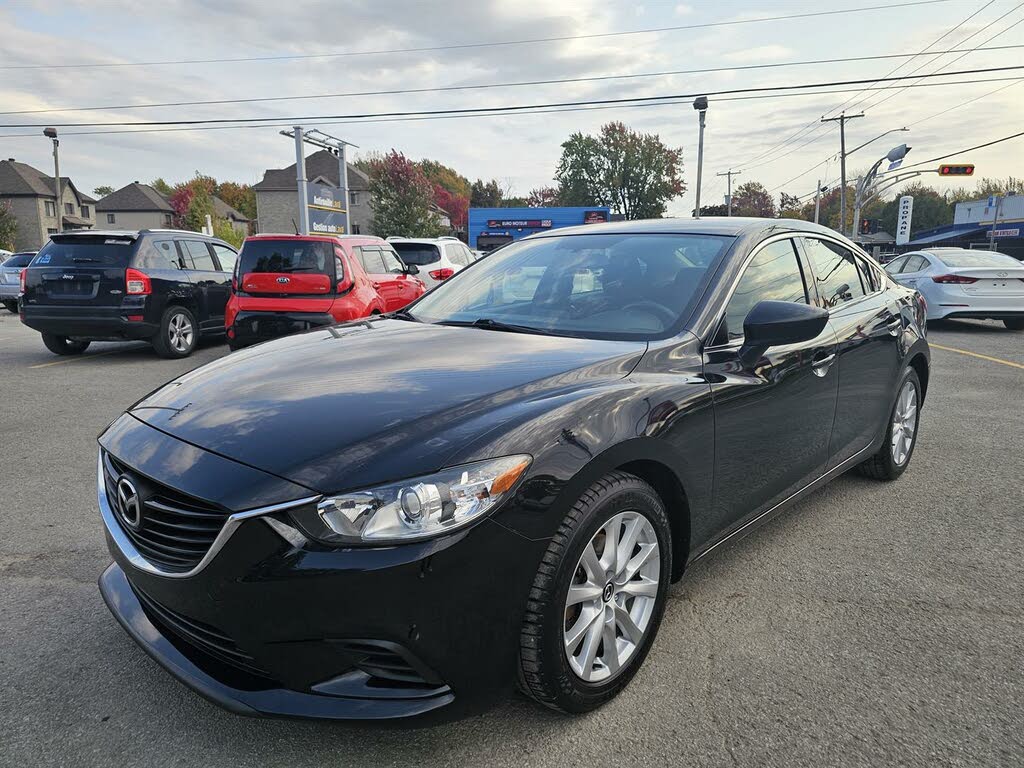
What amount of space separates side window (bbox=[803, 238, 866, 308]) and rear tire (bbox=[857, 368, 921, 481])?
0.76m

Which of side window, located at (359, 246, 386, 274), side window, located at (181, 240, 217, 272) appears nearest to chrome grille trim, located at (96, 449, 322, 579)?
side window, located at (359, 246, 386, 274)

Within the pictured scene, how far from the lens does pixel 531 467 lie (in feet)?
6.40

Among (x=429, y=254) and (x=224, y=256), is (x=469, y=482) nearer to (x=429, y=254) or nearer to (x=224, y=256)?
(x=224, y=256)

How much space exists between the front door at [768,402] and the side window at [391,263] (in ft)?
24.7

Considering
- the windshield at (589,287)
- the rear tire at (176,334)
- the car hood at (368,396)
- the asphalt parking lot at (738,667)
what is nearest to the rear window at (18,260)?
the rear tire at (176,334)

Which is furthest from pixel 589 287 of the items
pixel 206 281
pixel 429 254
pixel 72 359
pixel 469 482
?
pixel 429 254

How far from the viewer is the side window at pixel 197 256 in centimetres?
1031

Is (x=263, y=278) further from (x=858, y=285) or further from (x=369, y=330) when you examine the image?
(x=858, y=285)

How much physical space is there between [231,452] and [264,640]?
0.52 metres

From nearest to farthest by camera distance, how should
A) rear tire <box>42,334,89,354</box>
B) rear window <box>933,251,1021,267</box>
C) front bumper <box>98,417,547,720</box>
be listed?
front bumper <box>98,417,547,720</box> < rear tire <box>42,334,89,354</box> < rear window <box>933,251,1021,267</box>

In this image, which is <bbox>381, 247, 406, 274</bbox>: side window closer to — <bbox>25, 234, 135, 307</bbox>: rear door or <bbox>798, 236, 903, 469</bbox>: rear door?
<bbox>25, 234, 135, 307</bbox>: rear door

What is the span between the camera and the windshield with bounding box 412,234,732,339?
291cm

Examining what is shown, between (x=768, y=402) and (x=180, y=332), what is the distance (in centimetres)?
915

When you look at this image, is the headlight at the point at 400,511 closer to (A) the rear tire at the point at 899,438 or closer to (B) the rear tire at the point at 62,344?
(A) the rear tire at the point at 899,438
